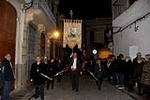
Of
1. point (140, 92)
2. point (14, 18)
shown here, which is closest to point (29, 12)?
point (14, 18)

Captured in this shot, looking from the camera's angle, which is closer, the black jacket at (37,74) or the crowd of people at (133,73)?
the black jacket at (37,74)

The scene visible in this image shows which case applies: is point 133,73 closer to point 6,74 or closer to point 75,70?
point 75,70

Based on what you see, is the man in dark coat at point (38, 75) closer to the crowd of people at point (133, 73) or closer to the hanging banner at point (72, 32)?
the crowd of people at point (133, 73)

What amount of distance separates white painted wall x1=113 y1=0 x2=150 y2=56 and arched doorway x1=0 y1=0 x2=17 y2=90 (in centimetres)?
723

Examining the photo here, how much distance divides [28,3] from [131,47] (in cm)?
797

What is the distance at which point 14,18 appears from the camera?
14.4m

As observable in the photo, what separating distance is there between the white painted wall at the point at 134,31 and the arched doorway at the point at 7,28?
23.7 ft

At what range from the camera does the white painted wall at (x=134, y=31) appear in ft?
53.2

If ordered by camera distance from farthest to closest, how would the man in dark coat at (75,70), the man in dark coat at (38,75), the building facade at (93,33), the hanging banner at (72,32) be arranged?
the building facade at (93,33)
the hanging banner at (72,32)
the man in dark coat at (75,70)
the man in dark coat at (38,75)

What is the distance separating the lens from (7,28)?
42.7ft

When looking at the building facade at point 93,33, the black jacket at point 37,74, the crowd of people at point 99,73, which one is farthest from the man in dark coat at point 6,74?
the building facade at point 93,33

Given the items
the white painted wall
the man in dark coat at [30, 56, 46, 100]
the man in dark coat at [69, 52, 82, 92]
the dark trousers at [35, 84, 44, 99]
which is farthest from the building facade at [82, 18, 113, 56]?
the man in dark coat at [30, 56, 46, 100]

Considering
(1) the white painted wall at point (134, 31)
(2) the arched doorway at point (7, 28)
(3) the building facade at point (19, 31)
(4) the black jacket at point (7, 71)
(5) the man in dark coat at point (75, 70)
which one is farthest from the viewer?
(1) the white painted wall at point (134, 31)

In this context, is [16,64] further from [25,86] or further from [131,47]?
[131,47]
